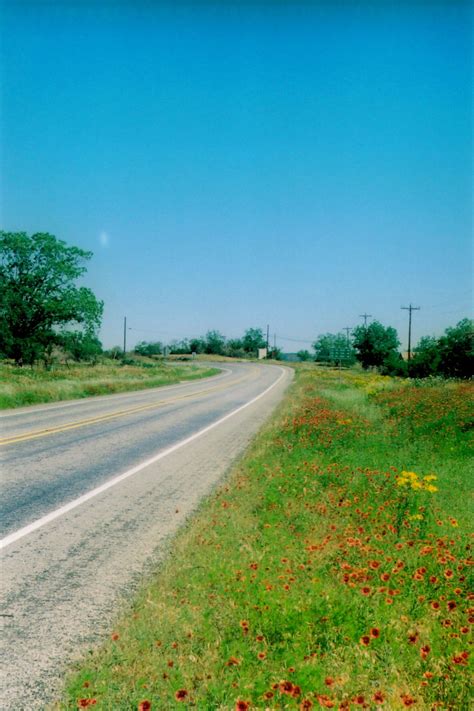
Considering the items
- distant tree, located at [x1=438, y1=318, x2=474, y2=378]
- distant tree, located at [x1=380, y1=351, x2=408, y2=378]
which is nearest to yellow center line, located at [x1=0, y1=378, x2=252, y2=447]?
distant tree, located at [x1=438, y1=318, x2=474, y2=378]

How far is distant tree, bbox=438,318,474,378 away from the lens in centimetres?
4931

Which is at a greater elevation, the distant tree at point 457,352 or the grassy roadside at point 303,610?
the distant tree at point 457,352

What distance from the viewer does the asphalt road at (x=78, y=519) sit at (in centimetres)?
370

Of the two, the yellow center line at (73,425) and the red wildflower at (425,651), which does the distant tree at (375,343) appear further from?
the red wildflower at (425,651)

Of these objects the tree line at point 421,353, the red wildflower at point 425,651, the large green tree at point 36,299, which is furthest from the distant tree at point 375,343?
the red wildflower at point 425,651

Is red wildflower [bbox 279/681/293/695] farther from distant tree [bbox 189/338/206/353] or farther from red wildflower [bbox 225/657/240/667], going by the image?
distant tree [bbox 189/338/206/353]

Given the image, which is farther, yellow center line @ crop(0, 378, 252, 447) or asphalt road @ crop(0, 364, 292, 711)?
yellow center line @ crop(0, 378, 252, 447)

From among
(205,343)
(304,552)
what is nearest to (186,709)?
(304,552)

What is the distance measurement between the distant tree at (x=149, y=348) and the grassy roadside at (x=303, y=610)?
11986 cm

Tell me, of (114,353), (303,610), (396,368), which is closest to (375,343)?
(396,368)

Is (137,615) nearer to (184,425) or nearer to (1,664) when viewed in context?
(1,664)

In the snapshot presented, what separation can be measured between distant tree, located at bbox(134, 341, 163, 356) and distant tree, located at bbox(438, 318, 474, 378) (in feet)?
267

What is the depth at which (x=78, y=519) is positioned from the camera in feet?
21.0

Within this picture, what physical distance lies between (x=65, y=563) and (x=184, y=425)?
10.8m
